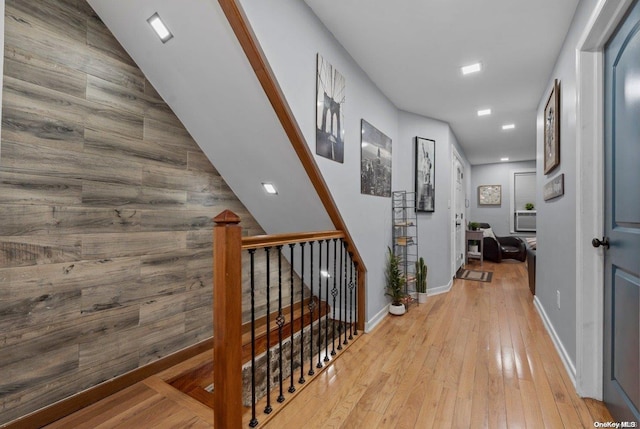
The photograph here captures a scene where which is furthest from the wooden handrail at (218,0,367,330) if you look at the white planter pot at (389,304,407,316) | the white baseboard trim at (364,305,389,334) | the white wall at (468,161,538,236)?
the white wall at (468,161,538,236)

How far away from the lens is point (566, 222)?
2150mm

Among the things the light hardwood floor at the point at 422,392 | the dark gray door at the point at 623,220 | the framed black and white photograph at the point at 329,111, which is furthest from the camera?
the framed black and white photograph at the point at 329,111

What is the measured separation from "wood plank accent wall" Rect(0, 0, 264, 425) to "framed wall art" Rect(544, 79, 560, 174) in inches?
118

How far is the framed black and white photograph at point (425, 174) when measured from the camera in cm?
396

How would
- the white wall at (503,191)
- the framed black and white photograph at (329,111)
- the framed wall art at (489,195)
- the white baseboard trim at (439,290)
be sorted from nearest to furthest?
the framed black and white photograph at (329,111) → the white baseboard trim at (439,290) → the white wall at (503,191) → the framed wall art at (489,195)

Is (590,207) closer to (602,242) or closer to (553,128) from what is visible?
(602,242)

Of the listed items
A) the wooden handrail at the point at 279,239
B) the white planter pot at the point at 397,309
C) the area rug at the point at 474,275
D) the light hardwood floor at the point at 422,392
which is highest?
the wooden handrail at the point at 279,239

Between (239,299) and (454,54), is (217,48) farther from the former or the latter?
(454,54)

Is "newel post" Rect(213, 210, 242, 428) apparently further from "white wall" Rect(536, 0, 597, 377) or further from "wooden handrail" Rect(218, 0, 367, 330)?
"white wall" Rect(536, 0, 597, 377)

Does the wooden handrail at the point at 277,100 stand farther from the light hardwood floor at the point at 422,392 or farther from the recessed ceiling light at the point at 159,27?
the light hardwood floor at the point at 422,392

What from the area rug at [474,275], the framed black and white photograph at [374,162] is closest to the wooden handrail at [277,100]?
the framed black and white photograph at [374,162]

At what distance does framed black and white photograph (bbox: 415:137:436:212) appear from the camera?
3963mm

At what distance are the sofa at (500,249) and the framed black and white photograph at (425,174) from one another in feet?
12.2

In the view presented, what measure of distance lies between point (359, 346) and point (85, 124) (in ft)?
8.34
